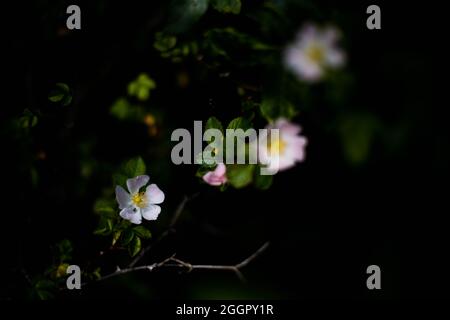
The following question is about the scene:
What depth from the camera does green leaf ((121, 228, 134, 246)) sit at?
100 cm

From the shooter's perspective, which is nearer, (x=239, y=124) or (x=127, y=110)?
(x=239, y=124)

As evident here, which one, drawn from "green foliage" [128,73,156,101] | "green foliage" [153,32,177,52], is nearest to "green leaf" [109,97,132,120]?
"green foliage" [128,73,156,101]

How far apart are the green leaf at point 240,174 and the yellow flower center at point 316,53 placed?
0.80ft

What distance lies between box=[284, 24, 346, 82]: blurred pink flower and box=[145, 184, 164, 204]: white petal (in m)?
0.37

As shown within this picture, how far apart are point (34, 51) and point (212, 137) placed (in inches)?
31.2

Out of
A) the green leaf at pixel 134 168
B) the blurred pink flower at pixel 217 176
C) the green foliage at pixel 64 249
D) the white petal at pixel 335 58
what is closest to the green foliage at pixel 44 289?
the green foliage at pixel 64 249

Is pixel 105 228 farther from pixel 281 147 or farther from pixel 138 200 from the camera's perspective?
pixel 281 147

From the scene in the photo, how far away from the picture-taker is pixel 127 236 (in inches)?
39.8

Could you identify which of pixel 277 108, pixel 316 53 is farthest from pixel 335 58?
pixel 277 108

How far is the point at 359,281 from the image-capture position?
176 centimetres

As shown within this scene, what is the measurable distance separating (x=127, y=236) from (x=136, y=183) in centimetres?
11

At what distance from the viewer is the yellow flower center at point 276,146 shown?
99 centimetres
